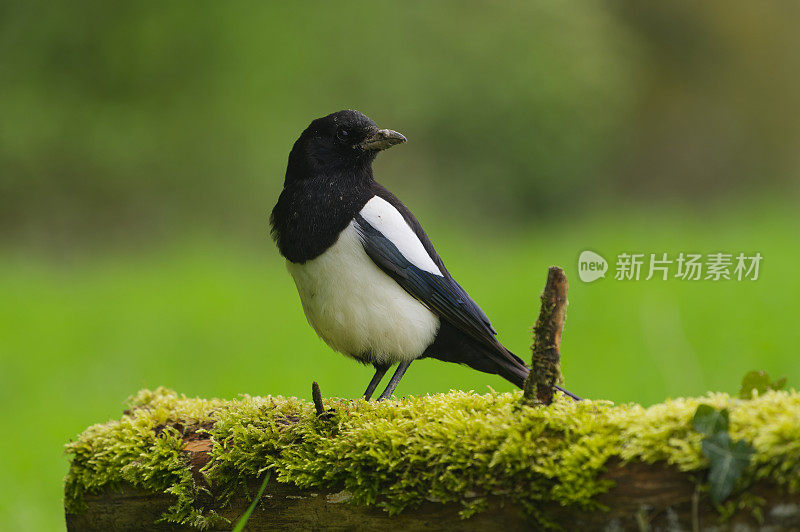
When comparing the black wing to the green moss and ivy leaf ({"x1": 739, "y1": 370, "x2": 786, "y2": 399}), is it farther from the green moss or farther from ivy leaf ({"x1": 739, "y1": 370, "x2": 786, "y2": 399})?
ivy leaf ({"x1": 739, "y1": 370, "x2": 786, "y2": 399})

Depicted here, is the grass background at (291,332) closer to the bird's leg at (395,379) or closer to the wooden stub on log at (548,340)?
the bird's leg at (395,379)

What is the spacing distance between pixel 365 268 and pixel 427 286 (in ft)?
0.78

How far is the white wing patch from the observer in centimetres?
305

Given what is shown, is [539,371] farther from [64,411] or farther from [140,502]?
[64,411]

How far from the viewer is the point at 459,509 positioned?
7.70 ft

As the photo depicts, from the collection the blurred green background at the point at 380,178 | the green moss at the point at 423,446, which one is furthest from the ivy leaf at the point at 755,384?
the blurred green background at the point at 380,178

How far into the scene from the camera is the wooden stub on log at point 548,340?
7.64ft

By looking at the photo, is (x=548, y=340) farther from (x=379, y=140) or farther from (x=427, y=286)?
(x=379, y=140)

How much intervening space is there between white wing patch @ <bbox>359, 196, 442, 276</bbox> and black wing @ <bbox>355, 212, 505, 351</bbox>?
2 cm

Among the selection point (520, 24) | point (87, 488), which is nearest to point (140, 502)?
point (87, 488)

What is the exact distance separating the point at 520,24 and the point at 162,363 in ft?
37.2

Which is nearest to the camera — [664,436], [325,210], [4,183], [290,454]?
[664,436]

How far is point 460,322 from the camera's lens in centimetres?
310

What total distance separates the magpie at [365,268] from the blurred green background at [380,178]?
281cm
